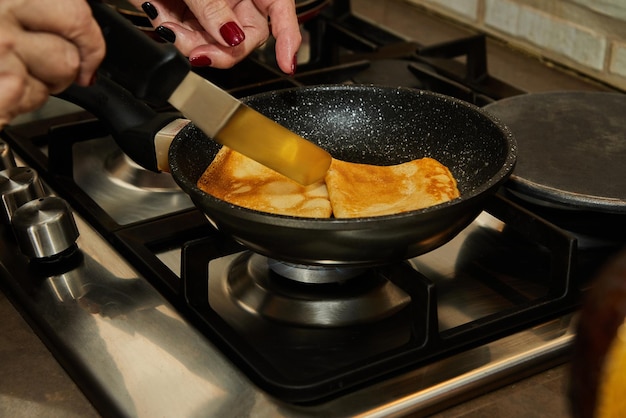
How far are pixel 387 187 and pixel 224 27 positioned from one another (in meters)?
0.25

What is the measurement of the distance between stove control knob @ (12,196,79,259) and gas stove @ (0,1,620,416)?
3 centimetres

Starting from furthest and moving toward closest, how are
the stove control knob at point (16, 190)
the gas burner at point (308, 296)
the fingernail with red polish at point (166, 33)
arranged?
the fingernail with red polish at point (166, 33) < the stove control knob at point (16, 190) < the gas burner at point (308, 296)

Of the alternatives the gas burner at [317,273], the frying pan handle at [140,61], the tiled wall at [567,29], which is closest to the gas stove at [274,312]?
the gas burner at [317,273]

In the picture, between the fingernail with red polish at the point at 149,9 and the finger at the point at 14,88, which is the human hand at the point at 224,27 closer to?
the fingernail with red polish at the point at 149,9

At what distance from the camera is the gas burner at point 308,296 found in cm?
75

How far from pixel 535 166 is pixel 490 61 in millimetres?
486

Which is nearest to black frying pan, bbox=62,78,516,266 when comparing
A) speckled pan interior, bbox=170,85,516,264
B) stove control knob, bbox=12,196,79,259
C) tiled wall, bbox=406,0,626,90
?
speckled pan interior, bbox=170,85,516,264

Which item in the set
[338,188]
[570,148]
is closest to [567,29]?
[570,148]

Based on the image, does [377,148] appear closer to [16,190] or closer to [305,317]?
[305,317]

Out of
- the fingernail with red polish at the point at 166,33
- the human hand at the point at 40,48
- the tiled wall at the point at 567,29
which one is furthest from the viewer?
the tiled wall at the point at 567,29

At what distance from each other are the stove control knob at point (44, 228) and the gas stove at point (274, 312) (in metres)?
0.03

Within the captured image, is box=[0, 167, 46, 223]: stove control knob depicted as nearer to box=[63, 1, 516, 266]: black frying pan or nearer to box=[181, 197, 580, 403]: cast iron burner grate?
box=[63, 1, 516, 266]: black frying pan

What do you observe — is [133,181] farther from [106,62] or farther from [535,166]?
[535,166]

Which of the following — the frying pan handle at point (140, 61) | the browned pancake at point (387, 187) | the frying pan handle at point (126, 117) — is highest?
the frying pan handle at point (140, 61)
